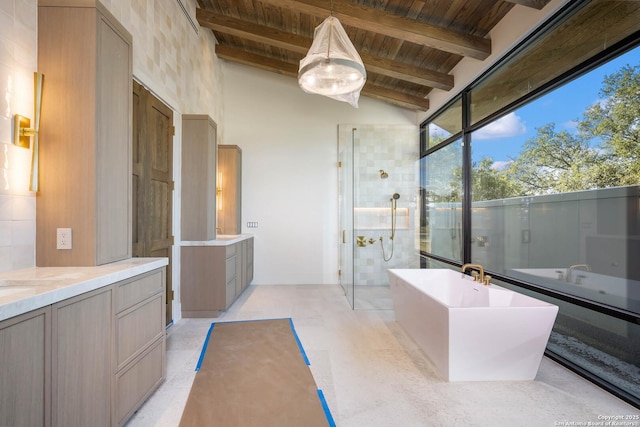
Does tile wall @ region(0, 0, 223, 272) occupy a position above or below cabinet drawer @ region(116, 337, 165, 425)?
above

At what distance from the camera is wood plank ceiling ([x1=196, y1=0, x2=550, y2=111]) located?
10.4ft

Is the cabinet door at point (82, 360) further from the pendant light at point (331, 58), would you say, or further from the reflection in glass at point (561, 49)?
the reflection in glass at point (561, 49)

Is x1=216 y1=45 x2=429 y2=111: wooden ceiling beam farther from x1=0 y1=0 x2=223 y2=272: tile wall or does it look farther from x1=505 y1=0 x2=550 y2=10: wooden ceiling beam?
x1=505 y1=0 x2=550 y2=10: wooden ceiling beam

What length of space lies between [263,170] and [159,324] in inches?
143

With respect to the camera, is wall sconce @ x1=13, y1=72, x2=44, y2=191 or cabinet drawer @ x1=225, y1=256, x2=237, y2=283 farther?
cabinet drawer @ x1=225, y1=256, x2=237, y2=283

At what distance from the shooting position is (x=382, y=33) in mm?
3289

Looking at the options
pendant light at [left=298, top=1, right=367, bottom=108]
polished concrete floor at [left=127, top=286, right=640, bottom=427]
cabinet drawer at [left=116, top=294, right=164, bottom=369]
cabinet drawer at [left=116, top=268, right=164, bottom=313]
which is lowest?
polished concrete floor at [left=127, top=286, right=640, bottom=427]

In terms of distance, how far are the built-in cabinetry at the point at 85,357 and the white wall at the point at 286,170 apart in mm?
3339

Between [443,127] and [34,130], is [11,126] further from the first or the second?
[443,127]

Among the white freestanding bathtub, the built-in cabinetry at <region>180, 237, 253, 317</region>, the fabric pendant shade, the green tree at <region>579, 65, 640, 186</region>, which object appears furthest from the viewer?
the built-in cabinetry at <region>180, 237, 253, 317</region>

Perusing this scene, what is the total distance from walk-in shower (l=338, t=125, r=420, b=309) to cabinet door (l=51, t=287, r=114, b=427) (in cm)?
319

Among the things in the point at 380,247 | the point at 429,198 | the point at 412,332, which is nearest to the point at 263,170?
the point at 380,247

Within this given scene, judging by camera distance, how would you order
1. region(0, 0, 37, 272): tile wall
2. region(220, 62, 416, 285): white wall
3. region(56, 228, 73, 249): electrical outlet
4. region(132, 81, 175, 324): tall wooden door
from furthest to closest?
region(220, 62, 416, 285): white wall < region(132, 81, 175, 324): tall wooden door < region(56, 228, 73, 249): electrical outlet < region(0, 0, 37, 272): tile wall

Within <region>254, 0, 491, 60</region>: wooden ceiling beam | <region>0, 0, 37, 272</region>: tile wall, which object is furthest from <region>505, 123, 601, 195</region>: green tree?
<region>0, 0, 37, 272</region>: tile wall
